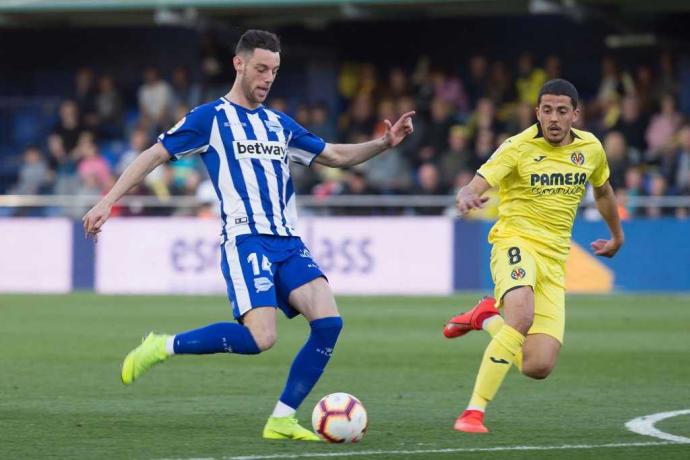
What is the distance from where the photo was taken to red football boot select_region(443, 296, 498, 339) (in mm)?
8984

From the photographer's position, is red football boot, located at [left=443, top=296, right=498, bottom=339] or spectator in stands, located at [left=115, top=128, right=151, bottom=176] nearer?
red football boot, located at [left=443, top=296, right=498, bottom=339]

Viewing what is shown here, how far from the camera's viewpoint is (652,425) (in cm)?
810

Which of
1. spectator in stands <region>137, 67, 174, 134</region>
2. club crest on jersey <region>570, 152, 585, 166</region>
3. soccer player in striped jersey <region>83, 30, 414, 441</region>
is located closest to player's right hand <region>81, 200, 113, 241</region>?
soccer player in striped jersey <region>83, 30, 414, 441</region>

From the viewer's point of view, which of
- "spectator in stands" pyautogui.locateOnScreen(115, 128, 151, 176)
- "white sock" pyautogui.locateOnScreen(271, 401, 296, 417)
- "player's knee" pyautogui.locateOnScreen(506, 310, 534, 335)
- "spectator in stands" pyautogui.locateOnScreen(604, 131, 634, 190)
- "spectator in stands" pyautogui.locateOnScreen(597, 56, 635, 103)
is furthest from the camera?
"spectator in stands" pyautogui.locateOnScreen(115, 128, 151, 176)

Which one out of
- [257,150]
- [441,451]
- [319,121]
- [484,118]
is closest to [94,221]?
[257,150]

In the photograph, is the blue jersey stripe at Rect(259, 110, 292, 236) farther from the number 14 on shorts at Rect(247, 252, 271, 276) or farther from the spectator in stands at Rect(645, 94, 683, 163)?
the spectator in stands at Rect(645, 94, 683, 163)

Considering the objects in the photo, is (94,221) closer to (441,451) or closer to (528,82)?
(441,451)

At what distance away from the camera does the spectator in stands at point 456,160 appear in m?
21.9

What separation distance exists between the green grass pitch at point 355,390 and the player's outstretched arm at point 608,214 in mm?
970

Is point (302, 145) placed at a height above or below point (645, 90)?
below

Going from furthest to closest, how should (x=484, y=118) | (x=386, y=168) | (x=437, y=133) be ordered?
(x=386, y=168) → (x=437, y=133) → (x=484, y=118)

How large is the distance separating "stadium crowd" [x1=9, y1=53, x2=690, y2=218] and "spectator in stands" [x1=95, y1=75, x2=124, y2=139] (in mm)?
18

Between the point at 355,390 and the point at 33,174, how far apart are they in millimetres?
15679

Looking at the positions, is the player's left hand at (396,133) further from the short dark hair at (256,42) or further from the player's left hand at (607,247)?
the player's left hand at (607,247)
